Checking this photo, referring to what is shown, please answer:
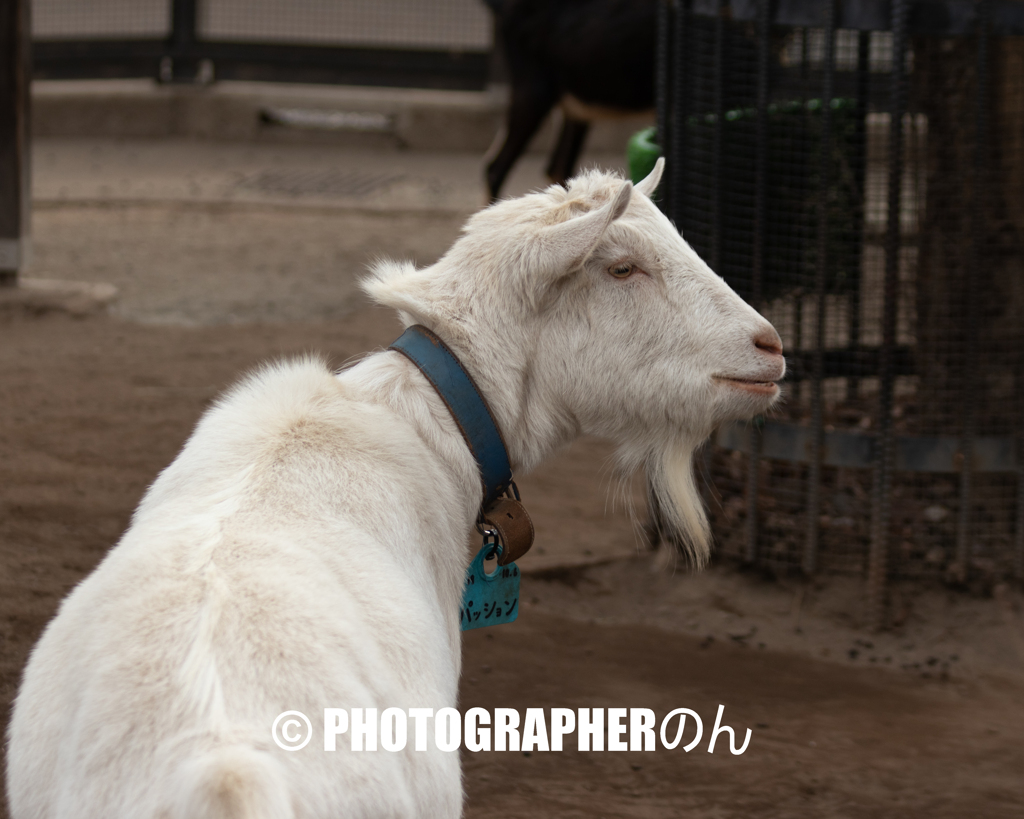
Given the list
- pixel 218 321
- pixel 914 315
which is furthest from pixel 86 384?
pixel 914 315

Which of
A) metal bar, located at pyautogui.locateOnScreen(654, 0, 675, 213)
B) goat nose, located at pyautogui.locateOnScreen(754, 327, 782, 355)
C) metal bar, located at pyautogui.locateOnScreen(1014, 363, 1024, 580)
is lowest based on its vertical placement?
metal bar, located at pyautogui.locateOnScreen(1014, 363, 1024, 580)

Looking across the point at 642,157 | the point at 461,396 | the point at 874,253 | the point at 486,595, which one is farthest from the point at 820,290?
the point at 461,396

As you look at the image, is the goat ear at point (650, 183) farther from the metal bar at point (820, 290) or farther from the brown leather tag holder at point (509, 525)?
the metal bar at point (820, 290)

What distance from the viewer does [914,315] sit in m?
4.65

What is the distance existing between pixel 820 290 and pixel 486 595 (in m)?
2.16

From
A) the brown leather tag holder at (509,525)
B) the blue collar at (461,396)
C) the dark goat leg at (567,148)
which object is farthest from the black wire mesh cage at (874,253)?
the dark goat leg at (567,148)

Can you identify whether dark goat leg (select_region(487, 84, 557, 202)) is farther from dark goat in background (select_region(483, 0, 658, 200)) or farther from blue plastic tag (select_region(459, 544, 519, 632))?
blue plastic tag (select_region(459, 544, 519, 632))

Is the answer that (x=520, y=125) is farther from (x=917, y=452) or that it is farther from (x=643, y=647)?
(x=643, y=647)

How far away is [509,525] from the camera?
2510mm

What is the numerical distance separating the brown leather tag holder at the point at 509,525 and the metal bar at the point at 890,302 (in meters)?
2.12

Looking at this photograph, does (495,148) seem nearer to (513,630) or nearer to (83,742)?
(513,630)

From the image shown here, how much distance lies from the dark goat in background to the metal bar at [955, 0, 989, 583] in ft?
17.3

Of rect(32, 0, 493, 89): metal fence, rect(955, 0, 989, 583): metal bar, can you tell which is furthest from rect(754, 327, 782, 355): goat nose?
rect(32, 0, 493, 89): metal fence

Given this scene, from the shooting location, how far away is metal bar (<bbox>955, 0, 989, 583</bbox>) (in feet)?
13.7
